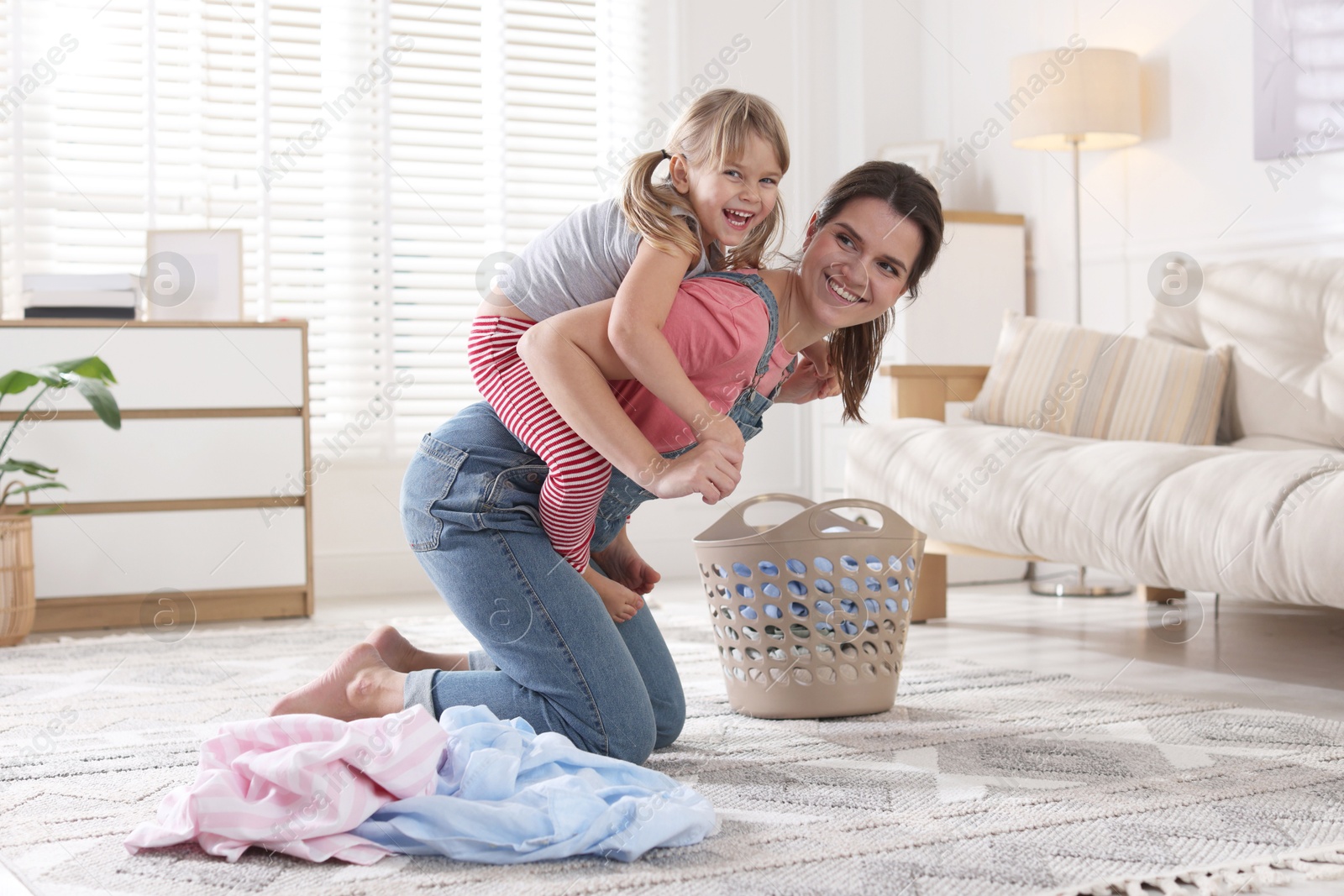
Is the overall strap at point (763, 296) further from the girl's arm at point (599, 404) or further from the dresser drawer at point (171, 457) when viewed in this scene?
the dresser drawer at point (171, 457)

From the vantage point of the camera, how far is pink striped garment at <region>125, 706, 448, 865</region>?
1.16m

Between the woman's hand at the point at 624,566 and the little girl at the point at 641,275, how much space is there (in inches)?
7.9

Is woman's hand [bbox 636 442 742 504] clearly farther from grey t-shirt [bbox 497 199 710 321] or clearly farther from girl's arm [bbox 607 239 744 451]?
grey t-shirt [bbox 497 199 710 321]

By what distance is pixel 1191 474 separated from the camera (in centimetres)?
196

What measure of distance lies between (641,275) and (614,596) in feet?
1.64

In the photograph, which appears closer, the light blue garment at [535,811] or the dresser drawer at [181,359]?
the light blue garment at [535,811]

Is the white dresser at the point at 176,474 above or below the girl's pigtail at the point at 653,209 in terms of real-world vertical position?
below

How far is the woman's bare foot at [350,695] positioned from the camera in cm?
151

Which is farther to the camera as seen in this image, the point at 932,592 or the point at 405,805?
the point at 932,592

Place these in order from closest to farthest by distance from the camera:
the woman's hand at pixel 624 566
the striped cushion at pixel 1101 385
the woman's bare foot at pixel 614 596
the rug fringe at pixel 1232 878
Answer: the rug fringe at pixel 1232 878, the woman's bare foot at pixel 614 596, the woman's hand at pixel 624 566, the striped cushion at pixel 1101 385

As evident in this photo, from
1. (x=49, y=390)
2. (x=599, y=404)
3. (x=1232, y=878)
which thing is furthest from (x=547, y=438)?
(x=49, y=390)

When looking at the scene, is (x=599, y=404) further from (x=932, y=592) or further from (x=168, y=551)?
(x=168, y=551)

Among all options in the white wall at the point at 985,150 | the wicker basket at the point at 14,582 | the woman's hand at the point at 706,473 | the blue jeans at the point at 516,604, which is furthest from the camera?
the white wall at the point at 985,150

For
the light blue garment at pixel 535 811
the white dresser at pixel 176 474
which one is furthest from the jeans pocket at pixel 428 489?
the white dresser at pixel 176 474
